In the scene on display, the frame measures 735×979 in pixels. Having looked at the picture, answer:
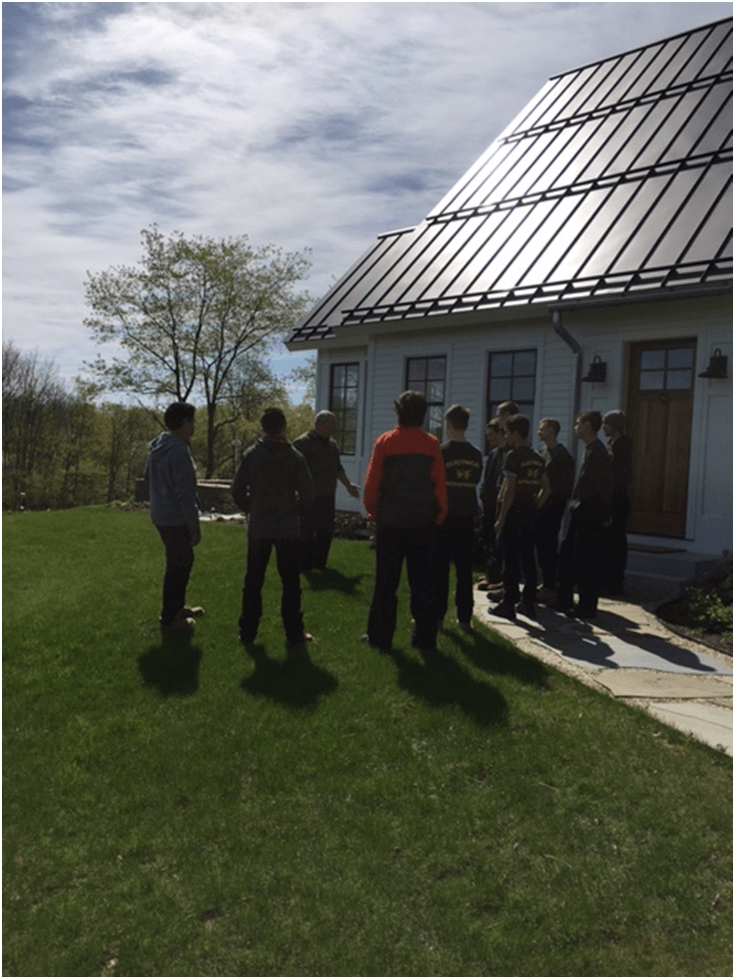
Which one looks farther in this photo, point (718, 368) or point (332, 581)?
point (718, 368)

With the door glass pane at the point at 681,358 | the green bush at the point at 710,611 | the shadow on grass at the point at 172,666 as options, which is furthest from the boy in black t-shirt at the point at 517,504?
the door glass pane at the point at 681,358

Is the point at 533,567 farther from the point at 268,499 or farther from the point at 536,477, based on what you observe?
the point at 268,499

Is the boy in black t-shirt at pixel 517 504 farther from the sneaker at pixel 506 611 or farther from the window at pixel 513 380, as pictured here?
the window at pixel 513 380

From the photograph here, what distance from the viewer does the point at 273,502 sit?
6098 millimetres

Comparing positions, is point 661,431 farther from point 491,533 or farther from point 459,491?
point 459,491

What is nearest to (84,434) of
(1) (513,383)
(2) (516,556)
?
(1) (513,383)

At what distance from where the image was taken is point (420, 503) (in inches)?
235

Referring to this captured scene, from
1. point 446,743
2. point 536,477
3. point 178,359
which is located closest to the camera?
point 446,743

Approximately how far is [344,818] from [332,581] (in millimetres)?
4640

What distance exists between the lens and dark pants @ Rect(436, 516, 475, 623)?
6.59 meters

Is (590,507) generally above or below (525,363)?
below

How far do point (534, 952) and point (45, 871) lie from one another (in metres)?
2.03

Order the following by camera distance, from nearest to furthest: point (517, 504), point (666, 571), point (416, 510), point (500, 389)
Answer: point (416, 510) → point (517, 504) → point (666, 571) → point (500, 389)

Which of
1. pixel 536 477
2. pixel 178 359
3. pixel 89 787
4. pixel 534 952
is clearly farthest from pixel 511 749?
pixel 178 359
